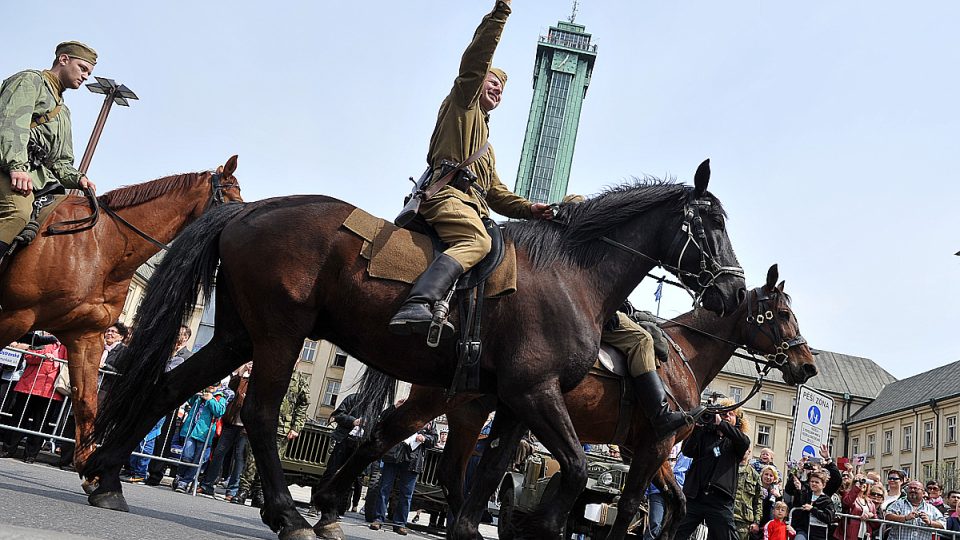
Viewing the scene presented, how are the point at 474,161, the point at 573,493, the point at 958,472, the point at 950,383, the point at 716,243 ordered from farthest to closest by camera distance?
the point at 950,383 → the point at 958,472 → the point at 716,243 → the point at 474,161 → the point at 573,493

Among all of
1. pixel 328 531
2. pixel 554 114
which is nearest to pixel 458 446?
pixel 328 531

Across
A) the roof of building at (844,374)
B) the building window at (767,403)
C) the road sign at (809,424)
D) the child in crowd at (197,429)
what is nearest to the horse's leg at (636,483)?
the child in crowd at (197,429)

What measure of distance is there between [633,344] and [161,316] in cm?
397

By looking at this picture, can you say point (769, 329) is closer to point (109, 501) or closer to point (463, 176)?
point (463, 176)

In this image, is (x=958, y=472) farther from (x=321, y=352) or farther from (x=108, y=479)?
(x=108, y=479)

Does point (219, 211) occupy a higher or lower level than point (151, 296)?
higher

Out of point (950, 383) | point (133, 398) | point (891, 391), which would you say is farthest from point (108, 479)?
point (891, 391)

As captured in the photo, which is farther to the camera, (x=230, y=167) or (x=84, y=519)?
(x=230, y=167)

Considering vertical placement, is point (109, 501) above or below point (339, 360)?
below

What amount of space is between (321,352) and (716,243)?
58.3 metres

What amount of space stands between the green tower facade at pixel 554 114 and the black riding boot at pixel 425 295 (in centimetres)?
11379

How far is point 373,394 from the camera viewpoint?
25.3 feet

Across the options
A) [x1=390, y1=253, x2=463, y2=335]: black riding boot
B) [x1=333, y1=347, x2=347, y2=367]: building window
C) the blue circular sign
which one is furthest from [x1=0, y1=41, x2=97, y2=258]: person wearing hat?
[x1=333, y1=347, x2=347, y2=367]: building window

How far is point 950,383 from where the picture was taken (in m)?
59.0
